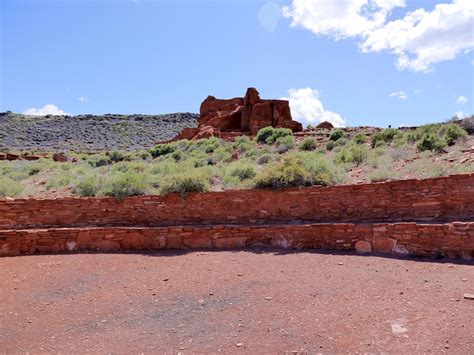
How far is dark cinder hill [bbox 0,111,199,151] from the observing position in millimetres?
45312

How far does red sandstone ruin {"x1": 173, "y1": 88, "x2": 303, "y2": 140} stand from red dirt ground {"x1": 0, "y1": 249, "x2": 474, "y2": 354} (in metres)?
20.1

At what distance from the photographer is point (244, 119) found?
2998cm

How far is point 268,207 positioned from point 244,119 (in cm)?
2154

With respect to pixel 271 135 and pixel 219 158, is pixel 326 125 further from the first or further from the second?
pixel 219 158

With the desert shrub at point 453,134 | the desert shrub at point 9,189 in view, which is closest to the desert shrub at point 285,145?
the desert shrub at point 453,134

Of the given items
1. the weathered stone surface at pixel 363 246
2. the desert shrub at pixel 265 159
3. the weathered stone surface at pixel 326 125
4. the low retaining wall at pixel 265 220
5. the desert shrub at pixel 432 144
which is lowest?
the weathered stone surface at pixel 363 246

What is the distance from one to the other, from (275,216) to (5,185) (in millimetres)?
9134

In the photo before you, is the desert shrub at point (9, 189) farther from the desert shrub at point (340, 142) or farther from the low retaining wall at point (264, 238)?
the desert shrub at point (340, 142)

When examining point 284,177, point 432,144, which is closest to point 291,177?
point 284,177

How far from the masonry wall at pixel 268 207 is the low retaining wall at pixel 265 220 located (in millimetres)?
18

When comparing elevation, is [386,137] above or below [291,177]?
above

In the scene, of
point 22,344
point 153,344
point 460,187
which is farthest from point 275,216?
point 22,344

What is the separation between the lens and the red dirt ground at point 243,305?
4.26m

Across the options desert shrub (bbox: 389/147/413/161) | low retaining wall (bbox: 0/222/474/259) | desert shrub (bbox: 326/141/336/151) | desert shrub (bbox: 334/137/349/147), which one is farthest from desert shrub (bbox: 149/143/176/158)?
low retaining wall (bbox: 0/222/474/259)
